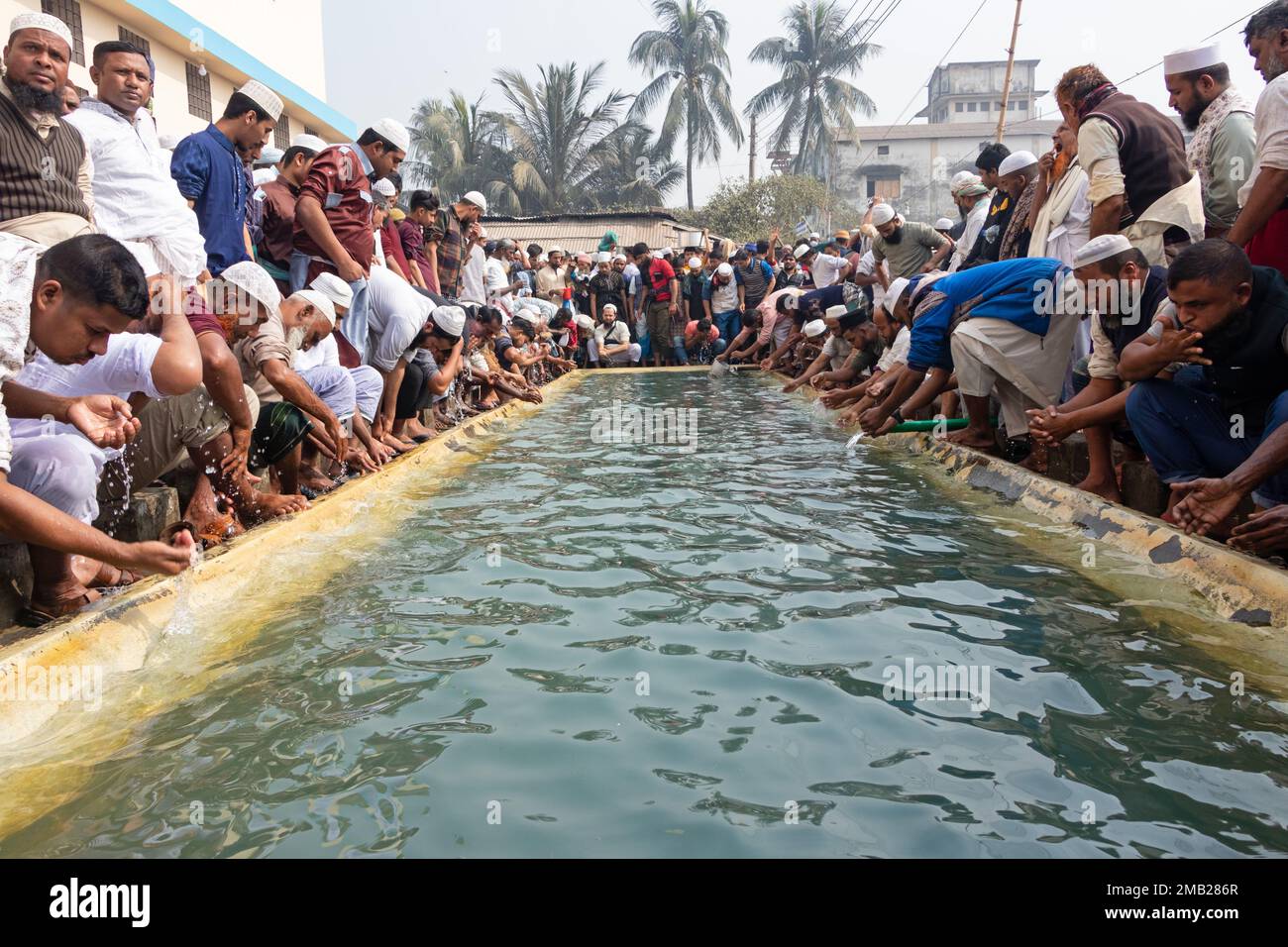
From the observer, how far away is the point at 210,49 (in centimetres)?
1534

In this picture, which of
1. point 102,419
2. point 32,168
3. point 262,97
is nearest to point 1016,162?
point 262,97

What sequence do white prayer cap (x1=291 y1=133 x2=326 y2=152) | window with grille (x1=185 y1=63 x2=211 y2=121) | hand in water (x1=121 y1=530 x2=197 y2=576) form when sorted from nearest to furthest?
1. hand in water (x1=121 y1=530 x2=197 y2=576)
2. white prayer cap (x1=291 y1=133 x2=326 y2=152)
3. window with grille (x1=185 y1=63 x2=211 y2=121)

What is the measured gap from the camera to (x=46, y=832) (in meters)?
2.20

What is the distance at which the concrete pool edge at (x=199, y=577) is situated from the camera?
2875mm

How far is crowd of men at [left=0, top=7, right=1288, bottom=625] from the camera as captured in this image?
11.4 ft

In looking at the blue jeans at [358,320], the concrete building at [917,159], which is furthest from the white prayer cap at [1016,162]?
the concrete building at [917,159]

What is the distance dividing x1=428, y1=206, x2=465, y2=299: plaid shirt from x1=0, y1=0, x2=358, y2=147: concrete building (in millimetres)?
3898

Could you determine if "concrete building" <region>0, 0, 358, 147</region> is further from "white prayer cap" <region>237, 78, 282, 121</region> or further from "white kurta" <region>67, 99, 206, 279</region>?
"white kurta" <region>67, 99, 206, 279</region>

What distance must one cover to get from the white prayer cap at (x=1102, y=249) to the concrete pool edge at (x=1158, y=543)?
1.15 metres

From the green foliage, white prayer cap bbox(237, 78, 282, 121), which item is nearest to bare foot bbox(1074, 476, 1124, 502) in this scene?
white prayer cap bbox(237, 78, 282, 121)

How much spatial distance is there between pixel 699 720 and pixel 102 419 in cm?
227

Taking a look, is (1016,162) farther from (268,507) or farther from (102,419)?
(102,419)

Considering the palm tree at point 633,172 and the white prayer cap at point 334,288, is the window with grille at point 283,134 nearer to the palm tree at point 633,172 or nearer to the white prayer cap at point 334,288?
the white prayer cap at point 334,288
